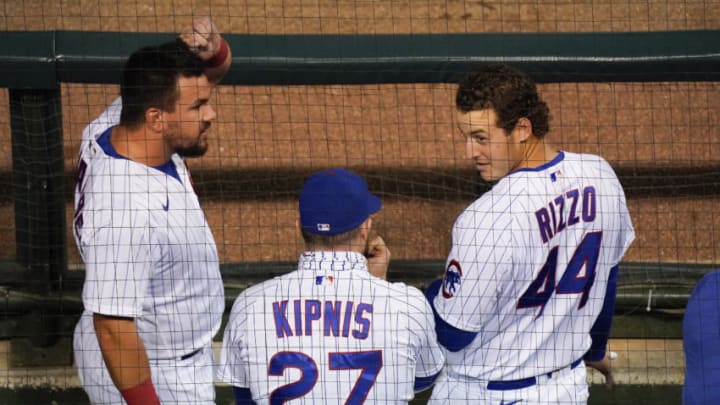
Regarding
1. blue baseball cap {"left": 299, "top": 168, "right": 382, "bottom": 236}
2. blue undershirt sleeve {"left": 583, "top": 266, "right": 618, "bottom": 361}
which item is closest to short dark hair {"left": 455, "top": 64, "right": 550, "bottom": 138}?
blue baseball cap {"left": 299, "top": 168, "right": 382, "bottom": 236}

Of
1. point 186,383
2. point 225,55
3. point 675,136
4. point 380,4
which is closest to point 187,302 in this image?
point 186,383

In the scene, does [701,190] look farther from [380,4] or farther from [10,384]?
[10,384]

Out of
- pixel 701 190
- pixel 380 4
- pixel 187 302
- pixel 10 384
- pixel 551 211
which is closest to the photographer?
pixel 551 211

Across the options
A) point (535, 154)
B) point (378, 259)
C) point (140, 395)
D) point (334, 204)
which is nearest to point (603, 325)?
point (535, 154)

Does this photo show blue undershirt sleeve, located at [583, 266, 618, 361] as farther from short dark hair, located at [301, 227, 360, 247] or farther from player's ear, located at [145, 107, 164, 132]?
player's ear, located at [145, 107, 164, 132]

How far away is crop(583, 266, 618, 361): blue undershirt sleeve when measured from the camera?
9.92ft

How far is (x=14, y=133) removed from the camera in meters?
3.59

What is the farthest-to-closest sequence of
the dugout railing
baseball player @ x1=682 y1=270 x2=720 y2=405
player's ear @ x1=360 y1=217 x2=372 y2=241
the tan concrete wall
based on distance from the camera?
the tan concrete wall → the dugout railing → player's ear @ x1=360 y1=217 x2=372 y2=241 → baseball player @ x1=682 y1=270 x2=720 y2=405

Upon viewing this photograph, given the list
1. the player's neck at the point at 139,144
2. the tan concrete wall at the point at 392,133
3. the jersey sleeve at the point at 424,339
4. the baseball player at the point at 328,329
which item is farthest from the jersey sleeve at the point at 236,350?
the tan concrete wall at the point at 392,133

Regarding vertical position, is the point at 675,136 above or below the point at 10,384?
above

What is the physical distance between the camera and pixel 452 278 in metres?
2.76

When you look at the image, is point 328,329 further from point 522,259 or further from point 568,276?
point 568,276

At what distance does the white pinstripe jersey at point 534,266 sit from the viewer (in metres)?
2.71

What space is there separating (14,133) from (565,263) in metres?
1.82
